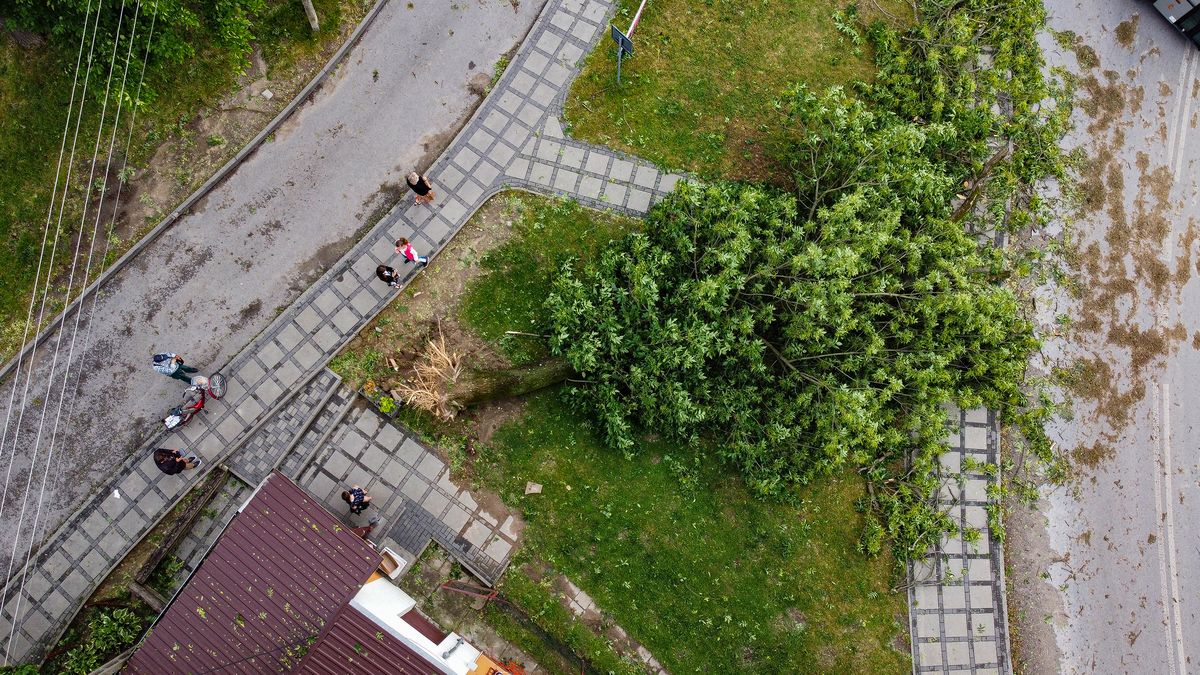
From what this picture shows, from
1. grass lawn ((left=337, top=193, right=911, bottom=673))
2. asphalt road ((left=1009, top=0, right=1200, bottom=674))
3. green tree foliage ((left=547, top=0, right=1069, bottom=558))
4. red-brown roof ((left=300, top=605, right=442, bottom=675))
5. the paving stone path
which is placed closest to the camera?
red-brown roof ((left=300, top=605, right=442, bottom=675))

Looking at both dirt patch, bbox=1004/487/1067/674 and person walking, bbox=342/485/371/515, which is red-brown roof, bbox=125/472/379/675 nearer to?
person walking, bbox=342/485/371/515

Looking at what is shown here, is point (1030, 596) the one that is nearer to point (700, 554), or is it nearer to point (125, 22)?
point (700, 554)

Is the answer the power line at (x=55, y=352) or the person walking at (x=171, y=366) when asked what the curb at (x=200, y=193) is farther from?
the person walking at (x=171, y=366)

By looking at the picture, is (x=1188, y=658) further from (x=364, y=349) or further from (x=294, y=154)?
(x=294, y=154)

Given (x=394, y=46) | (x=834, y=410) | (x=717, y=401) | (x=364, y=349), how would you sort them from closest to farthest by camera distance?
(x=834, y=410)
(x=717, y=401)
(x=364, y=349)
(x=394, y=46)

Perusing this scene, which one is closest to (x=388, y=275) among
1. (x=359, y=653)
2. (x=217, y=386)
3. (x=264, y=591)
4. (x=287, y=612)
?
(x=217, y=386)

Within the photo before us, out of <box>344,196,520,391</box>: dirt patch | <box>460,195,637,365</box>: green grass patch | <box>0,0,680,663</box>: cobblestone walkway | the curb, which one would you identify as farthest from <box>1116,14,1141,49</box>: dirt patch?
the curb

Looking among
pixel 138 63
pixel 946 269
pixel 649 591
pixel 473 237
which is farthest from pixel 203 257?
pixel 946 269
